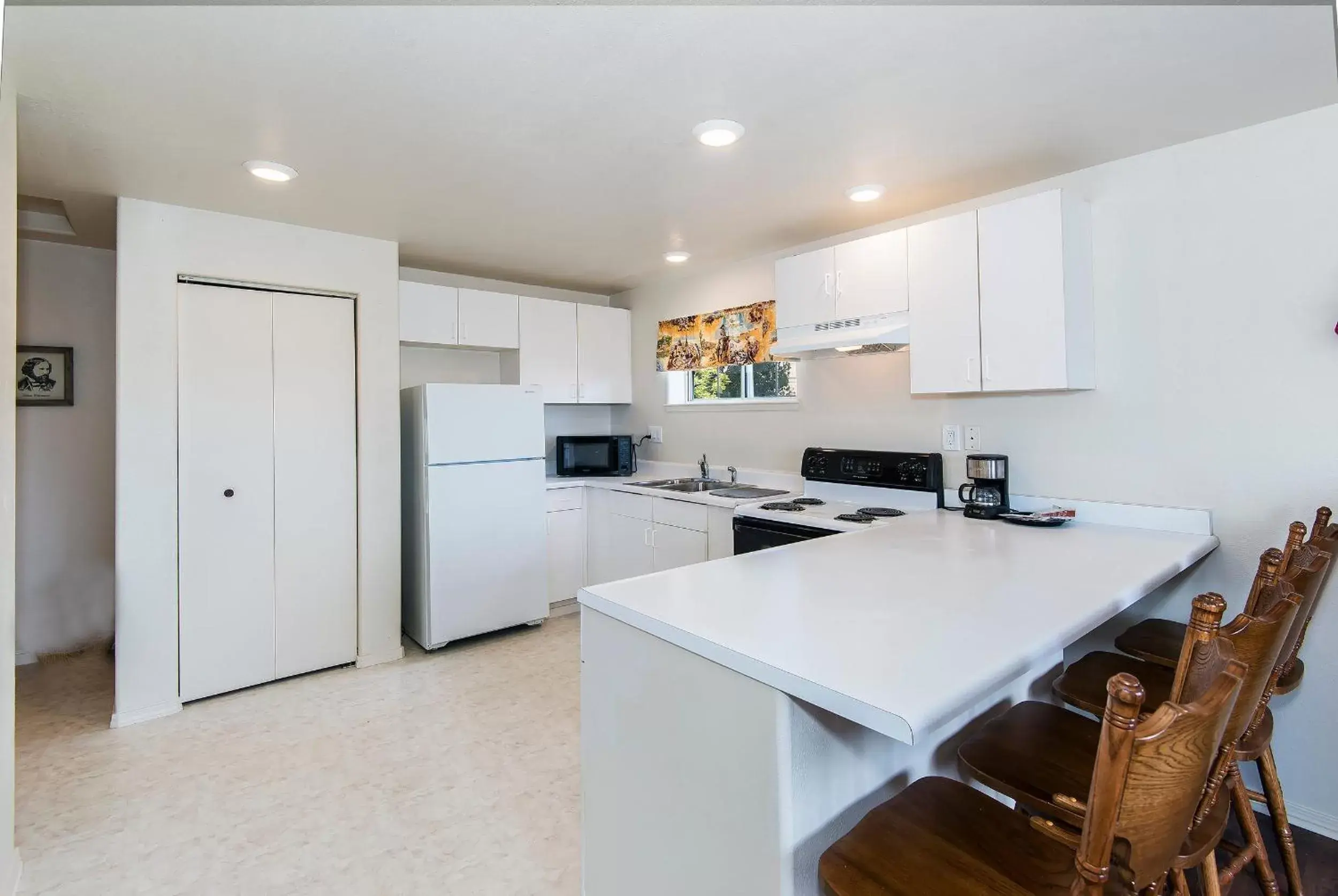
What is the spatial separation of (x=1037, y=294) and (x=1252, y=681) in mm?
1629

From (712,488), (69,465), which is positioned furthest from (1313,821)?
(69,465)

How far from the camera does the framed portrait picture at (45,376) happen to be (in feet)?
11.5

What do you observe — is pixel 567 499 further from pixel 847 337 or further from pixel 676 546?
pixel 847 337

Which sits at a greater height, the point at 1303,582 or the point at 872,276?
the point at 872,276

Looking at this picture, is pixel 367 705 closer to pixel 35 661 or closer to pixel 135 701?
pixel 135 701

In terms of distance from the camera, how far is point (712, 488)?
4.00 meters

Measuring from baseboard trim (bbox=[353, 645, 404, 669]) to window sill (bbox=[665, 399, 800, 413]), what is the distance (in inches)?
88.3

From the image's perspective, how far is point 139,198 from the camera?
277 centimetres

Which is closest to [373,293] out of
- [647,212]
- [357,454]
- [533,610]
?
[357,454]

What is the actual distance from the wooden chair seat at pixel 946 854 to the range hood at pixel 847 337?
202 cm

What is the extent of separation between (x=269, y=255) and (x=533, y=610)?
2.35 metres

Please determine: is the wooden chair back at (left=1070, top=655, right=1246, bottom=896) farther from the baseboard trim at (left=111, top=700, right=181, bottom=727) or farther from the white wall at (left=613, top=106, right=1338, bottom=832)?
the baseboard trim at (left=111, top=700, right=181, bottom=727)

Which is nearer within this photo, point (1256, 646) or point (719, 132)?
point (1256, 646)

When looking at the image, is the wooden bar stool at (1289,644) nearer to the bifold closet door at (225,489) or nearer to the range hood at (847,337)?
the range hood at (847,337)
